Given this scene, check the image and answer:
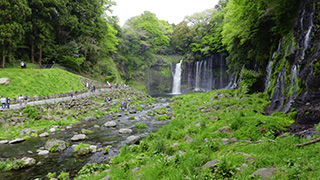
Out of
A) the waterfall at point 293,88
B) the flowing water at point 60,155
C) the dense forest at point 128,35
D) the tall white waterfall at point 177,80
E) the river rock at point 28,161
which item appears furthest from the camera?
the tall white waterfall at point 177,80

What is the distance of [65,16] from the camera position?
87.7ft

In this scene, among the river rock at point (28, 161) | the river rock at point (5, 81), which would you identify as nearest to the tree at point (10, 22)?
the river rock at point (5, 81)

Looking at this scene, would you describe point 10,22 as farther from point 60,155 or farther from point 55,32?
point 60,155

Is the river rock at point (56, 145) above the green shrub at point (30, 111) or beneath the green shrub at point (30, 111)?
beneath

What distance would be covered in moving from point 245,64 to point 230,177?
20.3 meters

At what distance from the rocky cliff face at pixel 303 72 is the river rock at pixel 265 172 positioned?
429cm

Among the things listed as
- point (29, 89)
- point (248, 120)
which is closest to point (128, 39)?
point (29, 89)

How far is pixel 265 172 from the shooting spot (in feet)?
10.7

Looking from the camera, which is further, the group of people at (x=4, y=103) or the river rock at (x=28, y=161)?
the group of people at (x=4, y=103)

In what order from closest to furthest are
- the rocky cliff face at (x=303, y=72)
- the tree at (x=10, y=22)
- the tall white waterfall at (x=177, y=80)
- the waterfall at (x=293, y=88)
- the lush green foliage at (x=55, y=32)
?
1. the rocky cliff face at (x=303, y=72)
2. the waterfall at (x=293, y=88)
3. the tree at (x=10, y=22)
4. the lush green foliage at (x=55, y=32)
5. the tall white waterfall at (x=177, y=80)

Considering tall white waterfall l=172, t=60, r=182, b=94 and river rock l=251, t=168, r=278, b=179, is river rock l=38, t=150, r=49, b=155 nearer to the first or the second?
river rock l=251, t=168, r=278, b=179

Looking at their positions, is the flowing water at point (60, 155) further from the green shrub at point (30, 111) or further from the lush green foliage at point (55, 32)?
the lush green foliage at point (55, 32)

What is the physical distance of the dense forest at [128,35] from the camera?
560 inches

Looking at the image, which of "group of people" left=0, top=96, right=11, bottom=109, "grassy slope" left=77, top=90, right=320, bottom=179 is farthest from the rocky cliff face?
"group of people" left=0, top=96, right=11, bottom=109
